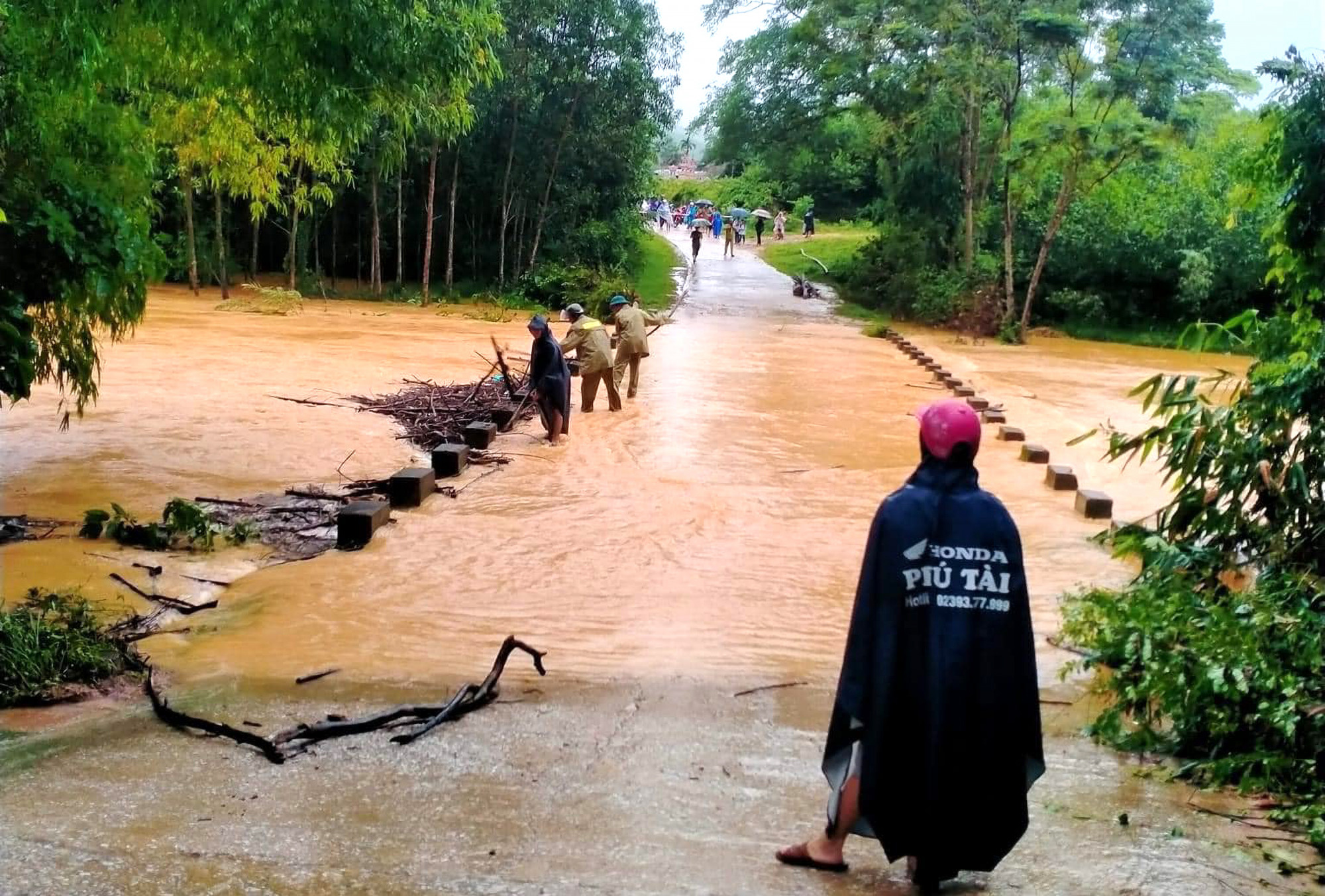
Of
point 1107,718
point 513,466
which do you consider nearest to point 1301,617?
point 1107,718

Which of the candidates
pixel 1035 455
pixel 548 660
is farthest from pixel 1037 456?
pixel 548 660

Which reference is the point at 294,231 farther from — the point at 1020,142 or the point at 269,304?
the point at 1020,142

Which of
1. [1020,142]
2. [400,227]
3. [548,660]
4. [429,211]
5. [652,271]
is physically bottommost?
[548,660]

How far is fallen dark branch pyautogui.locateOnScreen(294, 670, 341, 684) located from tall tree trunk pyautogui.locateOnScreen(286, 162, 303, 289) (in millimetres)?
22521

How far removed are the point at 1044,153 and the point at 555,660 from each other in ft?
76.6

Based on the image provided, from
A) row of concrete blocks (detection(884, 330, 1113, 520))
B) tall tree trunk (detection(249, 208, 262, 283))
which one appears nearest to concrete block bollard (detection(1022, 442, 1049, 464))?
row of concrete blocks (detection(884, 330, 1113, 520))

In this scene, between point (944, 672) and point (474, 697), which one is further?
point (474, 697)

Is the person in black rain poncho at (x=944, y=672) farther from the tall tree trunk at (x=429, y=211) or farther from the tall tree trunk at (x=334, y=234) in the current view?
the tall tree trunk at (x=334, y=234)

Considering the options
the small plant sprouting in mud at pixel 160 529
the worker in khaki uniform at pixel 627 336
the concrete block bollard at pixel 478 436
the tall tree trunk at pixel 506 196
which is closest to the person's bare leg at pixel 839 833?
the small plant sprouting in mud at pixel 160 529

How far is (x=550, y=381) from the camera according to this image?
13.5 meters

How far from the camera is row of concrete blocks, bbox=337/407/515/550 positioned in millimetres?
9461

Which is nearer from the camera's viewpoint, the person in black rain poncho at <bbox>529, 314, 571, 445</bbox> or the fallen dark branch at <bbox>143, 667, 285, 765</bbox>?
the fallen dark branch at <bbox>143, 667, 285, 765</bbox>

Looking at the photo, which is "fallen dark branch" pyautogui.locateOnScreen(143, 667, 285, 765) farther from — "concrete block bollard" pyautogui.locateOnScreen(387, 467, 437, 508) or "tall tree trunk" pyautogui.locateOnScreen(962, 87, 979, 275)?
"tall tree trunk" pyautogui.locateOnScreen(962, 87, 979, 275)

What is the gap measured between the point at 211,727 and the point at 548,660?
209 centimetres
